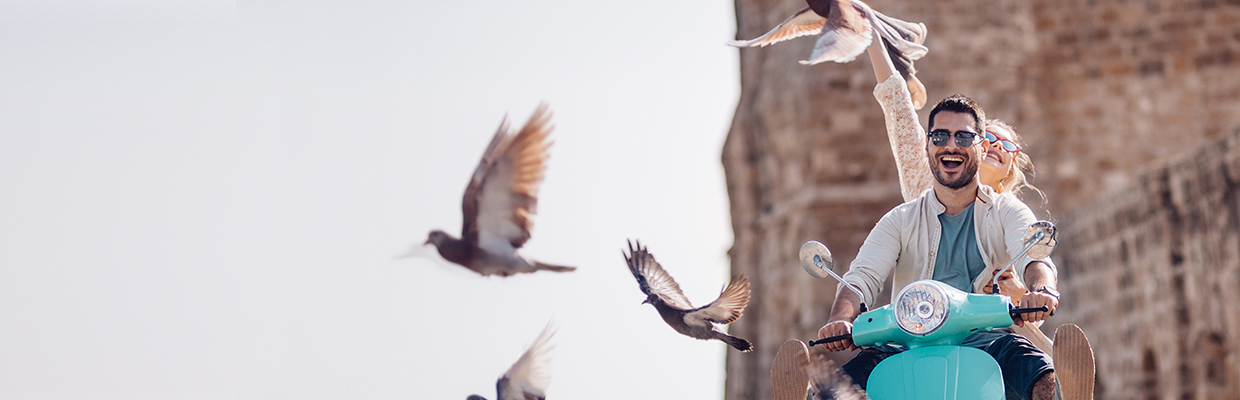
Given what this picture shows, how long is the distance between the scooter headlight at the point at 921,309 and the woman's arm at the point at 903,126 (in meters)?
1.15

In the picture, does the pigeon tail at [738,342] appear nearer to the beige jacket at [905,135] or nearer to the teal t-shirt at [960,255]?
the teal t-shirt at [960,255]

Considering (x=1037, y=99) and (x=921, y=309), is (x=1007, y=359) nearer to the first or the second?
(x=921, y=309)

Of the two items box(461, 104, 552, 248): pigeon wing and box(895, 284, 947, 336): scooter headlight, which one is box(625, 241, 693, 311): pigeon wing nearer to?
box(461, 104, 552, 248): pigeon wing

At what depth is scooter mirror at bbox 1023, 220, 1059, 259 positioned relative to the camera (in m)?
3.56

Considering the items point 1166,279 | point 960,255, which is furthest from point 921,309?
point 1166,279

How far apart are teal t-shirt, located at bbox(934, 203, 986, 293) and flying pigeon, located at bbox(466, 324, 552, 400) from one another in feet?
3.94

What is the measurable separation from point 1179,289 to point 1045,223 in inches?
→ 288

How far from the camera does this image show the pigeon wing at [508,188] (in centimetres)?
447

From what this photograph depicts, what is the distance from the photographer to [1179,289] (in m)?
10.3

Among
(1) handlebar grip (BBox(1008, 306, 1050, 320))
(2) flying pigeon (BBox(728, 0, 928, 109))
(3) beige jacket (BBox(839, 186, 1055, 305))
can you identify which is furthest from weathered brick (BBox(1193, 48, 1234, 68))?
(1) handlebar grip (BBox(1008, 306, 1050, 320))

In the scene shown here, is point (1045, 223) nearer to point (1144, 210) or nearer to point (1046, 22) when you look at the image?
point (1144, 210)

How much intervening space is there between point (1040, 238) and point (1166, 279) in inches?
293

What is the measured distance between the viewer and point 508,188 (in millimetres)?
4566

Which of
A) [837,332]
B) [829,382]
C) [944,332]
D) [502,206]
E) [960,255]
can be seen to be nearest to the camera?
[829,382]
